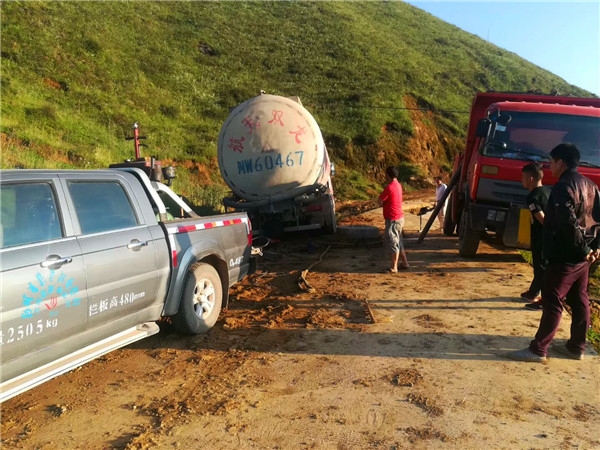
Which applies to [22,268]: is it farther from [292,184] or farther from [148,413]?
[292,184]

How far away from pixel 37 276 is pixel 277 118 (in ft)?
22.2

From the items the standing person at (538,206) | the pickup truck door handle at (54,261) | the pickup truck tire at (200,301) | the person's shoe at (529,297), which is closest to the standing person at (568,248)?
the standing person at (538,206)

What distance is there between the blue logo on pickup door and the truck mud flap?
5.90 m

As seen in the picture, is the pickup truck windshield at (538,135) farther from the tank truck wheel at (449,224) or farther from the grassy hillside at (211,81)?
the grassy hillside at (211,81)

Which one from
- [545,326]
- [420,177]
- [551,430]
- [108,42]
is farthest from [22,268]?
[108,42]

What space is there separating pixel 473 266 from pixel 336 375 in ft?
15.9

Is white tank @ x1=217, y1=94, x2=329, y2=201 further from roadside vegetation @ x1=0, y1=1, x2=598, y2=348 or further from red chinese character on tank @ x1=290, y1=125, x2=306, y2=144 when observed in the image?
roadside vegetation @ x1=0, y1=1, x2=598, y2=348

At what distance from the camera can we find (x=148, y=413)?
368cm

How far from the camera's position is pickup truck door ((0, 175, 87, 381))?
124 inches

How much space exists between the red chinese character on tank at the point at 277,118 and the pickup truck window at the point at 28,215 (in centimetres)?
613

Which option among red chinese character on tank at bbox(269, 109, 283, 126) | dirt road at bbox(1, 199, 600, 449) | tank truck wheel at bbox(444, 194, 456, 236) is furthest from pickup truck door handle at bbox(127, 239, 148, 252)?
tank truck wheel at bbox(444, 194, 456, 236)

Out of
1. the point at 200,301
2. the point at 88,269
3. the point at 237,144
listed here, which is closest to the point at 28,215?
the point at 88,269

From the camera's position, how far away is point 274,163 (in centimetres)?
942

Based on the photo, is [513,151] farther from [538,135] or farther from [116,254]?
[116,254]
